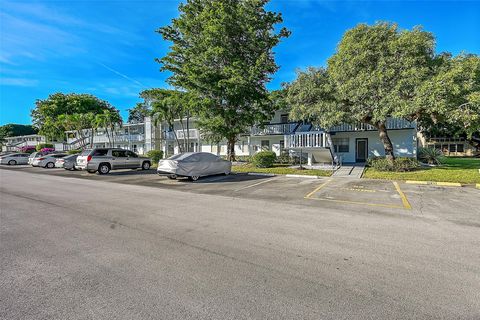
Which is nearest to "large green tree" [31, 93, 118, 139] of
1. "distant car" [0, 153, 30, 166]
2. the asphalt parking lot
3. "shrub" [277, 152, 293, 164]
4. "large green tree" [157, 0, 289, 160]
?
"distant car" [0, 153, 30, 166]

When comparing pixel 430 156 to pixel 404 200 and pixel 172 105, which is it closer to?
pixel 404 200

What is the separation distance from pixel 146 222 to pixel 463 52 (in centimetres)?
1803

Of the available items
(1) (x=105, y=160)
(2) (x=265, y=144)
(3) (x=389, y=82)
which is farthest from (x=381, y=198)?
(2) (x=265, y=144)

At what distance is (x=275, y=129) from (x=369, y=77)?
39.2ft

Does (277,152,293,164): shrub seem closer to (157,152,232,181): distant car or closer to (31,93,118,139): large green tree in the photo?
(157,152,232,181): distant car

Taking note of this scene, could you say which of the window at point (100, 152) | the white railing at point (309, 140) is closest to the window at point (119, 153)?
the window at point (100, 152)

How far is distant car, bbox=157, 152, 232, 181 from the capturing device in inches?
530

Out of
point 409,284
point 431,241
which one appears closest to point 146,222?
point 409,284

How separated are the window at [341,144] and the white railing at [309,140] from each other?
6598 millimetres

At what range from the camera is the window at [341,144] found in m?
22.8

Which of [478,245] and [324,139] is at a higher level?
[324,139]

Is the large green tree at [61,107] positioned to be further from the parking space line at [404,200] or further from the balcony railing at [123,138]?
the parking space line at [404,200]

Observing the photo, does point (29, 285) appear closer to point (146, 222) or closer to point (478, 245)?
point (146, 222)

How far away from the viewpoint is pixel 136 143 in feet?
136
